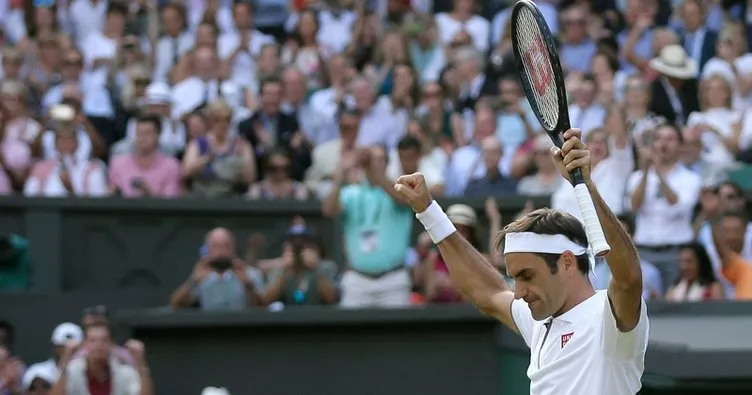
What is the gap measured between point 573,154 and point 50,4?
11.7 meters

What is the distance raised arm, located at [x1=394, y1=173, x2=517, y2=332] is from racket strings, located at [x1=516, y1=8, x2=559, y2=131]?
63 centimetres

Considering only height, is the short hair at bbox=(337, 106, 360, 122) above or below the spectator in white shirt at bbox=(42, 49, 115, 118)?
below

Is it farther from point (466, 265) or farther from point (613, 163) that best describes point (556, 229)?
point (613, 163)

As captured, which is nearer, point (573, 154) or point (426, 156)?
point (573, 154)

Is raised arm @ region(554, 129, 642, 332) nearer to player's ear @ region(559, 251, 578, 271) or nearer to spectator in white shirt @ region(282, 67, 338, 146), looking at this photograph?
player's ear @ region(559, 251, 578, 271)

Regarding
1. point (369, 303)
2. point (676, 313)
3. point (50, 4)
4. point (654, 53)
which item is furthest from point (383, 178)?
point (50, 4)

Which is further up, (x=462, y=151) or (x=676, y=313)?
(x=462, y=151)

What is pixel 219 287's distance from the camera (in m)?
10.9

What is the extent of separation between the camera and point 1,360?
33.6 ft

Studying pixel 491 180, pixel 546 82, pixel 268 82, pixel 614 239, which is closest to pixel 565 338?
pixel 614 239

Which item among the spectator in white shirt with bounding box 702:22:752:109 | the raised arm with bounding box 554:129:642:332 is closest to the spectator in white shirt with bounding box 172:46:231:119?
the spectator in white shirt with bounding box 702:22:752:109

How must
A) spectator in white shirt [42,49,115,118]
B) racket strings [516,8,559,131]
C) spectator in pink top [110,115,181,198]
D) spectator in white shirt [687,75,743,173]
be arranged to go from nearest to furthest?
1. racket strings [516,8,559,131]
2. spectator in pink top [110,115,181,198]
3. spectator in white shirt [687,75,743,173]
4. spectator in white shirt [42,49,115,118]

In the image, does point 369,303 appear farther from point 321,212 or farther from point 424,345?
point 321,212

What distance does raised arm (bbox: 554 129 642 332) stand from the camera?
434cm
